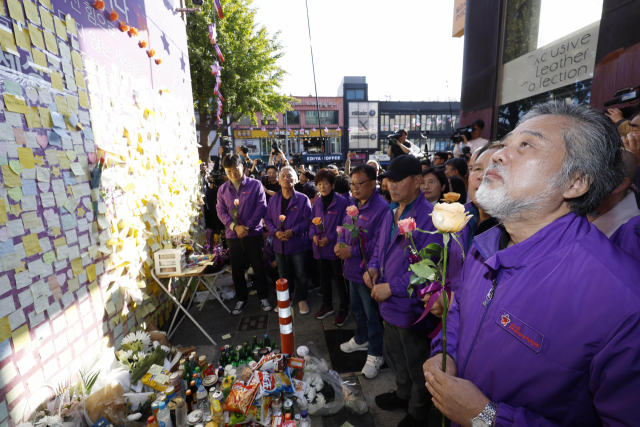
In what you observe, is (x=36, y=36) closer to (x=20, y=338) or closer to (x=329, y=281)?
(x=20, y=338)

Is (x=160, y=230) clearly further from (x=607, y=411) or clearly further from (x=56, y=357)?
(x=607, y=411)

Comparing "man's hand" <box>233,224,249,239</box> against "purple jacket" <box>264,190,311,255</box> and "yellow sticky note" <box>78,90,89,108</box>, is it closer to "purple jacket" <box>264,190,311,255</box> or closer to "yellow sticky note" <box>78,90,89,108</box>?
"purple jacket" <box>264,190,311,255</box>

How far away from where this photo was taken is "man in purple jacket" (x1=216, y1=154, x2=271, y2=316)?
4133mm

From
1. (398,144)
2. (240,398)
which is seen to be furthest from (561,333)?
(398,144)

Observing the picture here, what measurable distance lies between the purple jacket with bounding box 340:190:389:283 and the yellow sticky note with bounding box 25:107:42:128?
2762mm

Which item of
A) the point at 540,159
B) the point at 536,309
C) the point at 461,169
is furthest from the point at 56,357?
the point at 461,169

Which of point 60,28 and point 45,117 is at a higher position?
point 60,28

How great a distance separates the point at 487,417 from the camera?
950mm

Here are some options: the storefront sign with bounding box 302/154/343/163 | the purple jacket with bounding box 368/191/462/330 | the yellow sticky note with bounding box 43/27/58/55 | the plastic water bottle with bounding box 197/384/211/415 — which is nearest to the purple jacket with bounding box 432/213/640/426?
the purple jacket with bounding box 368/191/462/330

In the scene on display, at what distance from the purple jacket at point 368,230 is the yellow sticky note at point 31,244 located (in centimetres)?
259

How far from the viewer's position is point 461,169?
12.0ft

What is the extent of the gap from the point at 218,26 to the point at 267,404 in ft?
46.1

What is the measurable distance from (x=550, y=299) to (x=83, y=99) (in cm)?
349

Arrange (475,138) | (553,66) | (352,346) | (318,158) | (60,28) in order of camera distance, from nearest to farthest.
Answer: (60,28), (352,346), (553,66), (475,138), (318,158)
